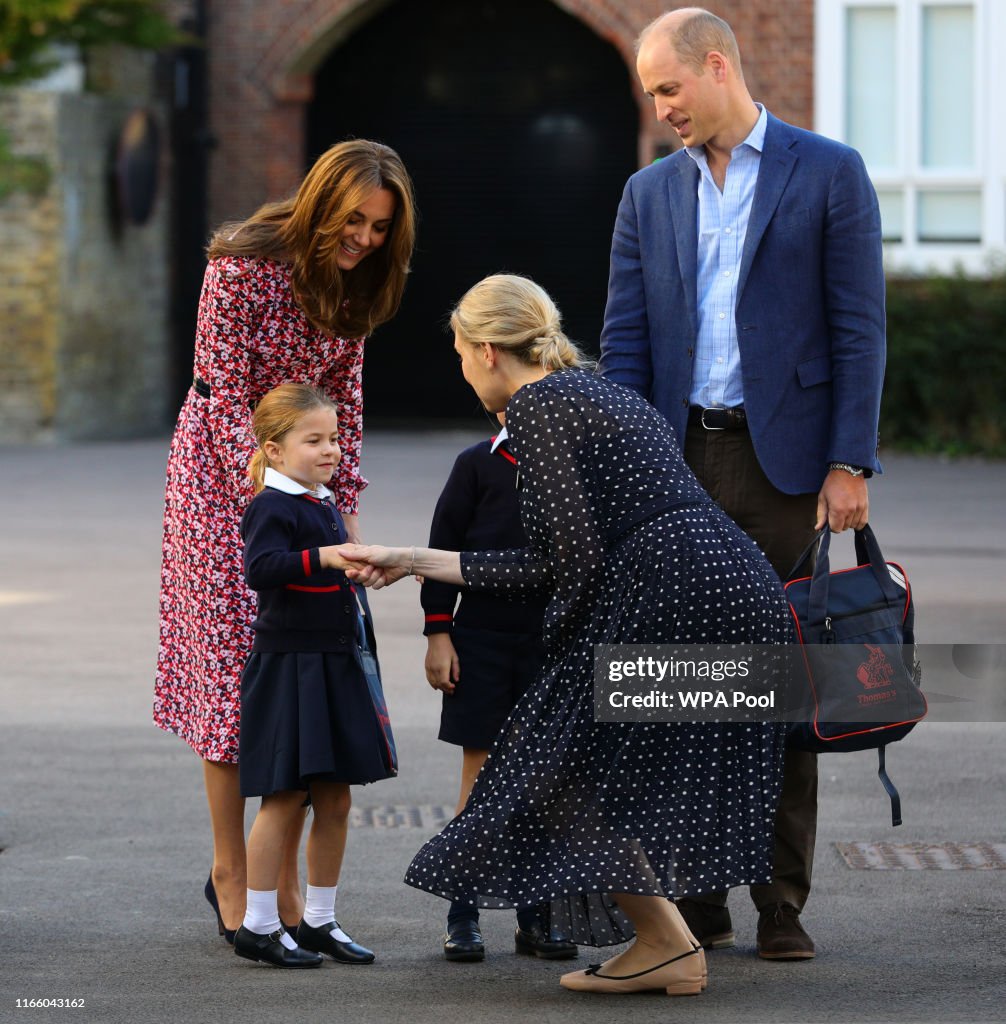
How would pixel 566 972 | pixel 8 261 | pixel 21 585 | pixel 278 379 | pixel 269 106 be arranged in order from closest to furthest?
pixel 566 972 < pixel 278 379 < pixel 21 585 < pixel 8 261 < pixel 269 106

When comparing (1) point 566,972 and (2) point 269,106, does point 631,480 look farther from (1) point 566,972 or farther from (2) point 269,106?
(2) point 269,106

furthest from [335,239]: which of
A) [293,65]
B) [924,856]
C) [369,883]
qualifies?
[293,65]

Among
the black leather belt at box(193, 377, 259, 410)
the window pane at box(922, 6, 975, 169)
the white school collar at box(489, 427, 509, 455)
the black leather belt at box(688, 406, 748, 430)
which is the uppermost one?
the window pane at box(922, 6, 975, 169)

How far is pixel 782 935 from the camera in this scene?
457 centimetres

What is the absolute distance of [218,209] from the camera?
21.4m

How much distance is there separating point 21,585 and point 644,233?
21.5ft

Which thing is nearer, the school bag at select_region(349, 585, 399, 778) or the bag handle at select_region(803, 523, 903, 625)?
the bag handle at select_region(803, 523, 903, 625)

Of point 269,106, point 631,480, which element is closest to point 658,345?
point 631,480

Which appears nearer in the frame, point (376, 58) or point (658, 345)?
point (658, 345)

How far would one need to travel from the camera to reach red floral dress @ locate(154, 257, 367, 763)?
15.3 feet

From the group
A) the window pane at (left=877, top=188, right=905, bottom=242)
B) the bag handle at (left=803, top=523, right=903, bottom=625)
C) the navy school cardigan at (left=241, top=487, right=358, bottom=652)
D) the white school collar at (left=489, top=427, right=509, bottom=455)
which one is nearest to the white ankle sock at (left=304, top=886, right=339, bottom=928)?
the navy school cardigan at (left=241, top=487, right=358, bottom=652)

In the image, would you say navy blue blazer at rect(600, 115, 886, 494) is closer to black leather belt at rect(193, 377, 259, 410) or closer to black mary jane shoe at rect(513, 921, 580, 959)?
black leather belt at rect(193, 377, 259, 410)

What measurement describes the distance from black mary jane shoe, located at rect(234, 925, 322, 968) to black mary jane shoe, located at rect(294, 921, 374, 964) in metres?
0.06

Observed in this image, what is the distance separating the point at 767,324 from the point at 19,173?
14.8 m
